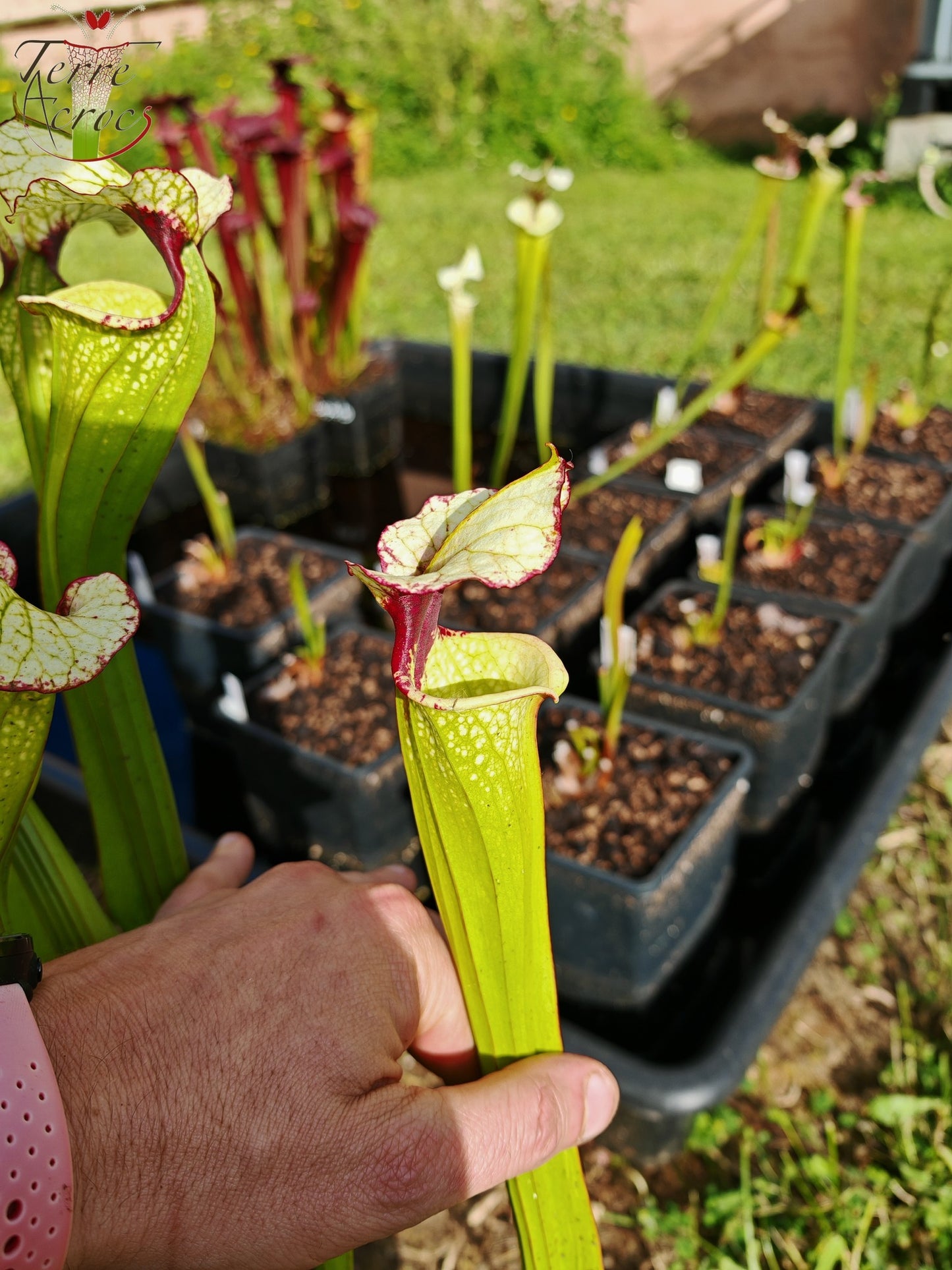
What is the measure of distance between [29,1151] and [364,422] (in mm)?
2630

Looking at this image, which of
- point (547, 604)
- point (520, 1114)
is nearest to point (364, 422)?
point (547, 604)

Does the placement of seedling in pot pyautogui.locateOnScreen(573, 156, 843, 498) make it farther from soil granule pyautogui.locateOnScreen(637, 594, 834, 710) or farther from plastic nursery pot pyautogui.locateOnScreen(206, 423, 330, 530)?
plastic nursery pot pyautogui.locateOnScreen(206, 423, 330, 530)

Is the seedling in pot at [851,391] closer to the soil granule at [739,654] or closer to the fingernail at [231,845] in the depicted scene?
the soil granule at [739,654]

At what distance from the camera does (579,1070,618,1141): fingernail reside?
0.79 meters

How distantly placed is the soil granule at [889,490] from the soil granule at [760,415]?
1.04 ft

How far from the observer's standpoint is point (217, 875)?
0.96 meters

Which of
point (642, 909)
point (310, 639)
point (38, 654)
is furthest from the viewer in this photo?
point (310, 639)

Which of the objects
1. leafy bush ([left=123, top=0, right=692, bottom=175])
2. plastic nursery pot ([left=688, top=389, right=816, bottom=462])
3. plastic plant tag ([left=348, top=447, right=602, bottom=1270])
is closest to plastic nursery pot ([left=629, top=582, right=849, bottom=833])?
plastic nursery pot ([left=688, top=389, right=816, bottom=462])

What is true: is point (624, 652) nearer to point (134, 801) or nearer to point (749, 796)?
point (749, 796)

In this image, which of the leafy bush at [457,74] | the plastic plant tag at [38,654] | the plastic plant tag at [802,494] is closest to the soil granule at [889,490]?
the plastic plant tag at [802,494]

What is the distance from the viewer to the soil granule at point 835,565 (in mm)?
1997

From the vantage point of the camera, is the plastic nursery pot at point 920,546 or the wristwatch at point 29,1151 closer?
the wristwatch at point 29,1151

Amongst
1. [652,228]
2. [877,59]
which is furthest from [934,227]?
[877,59]

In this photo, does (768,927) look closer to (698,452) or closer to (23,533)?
(698,452)
